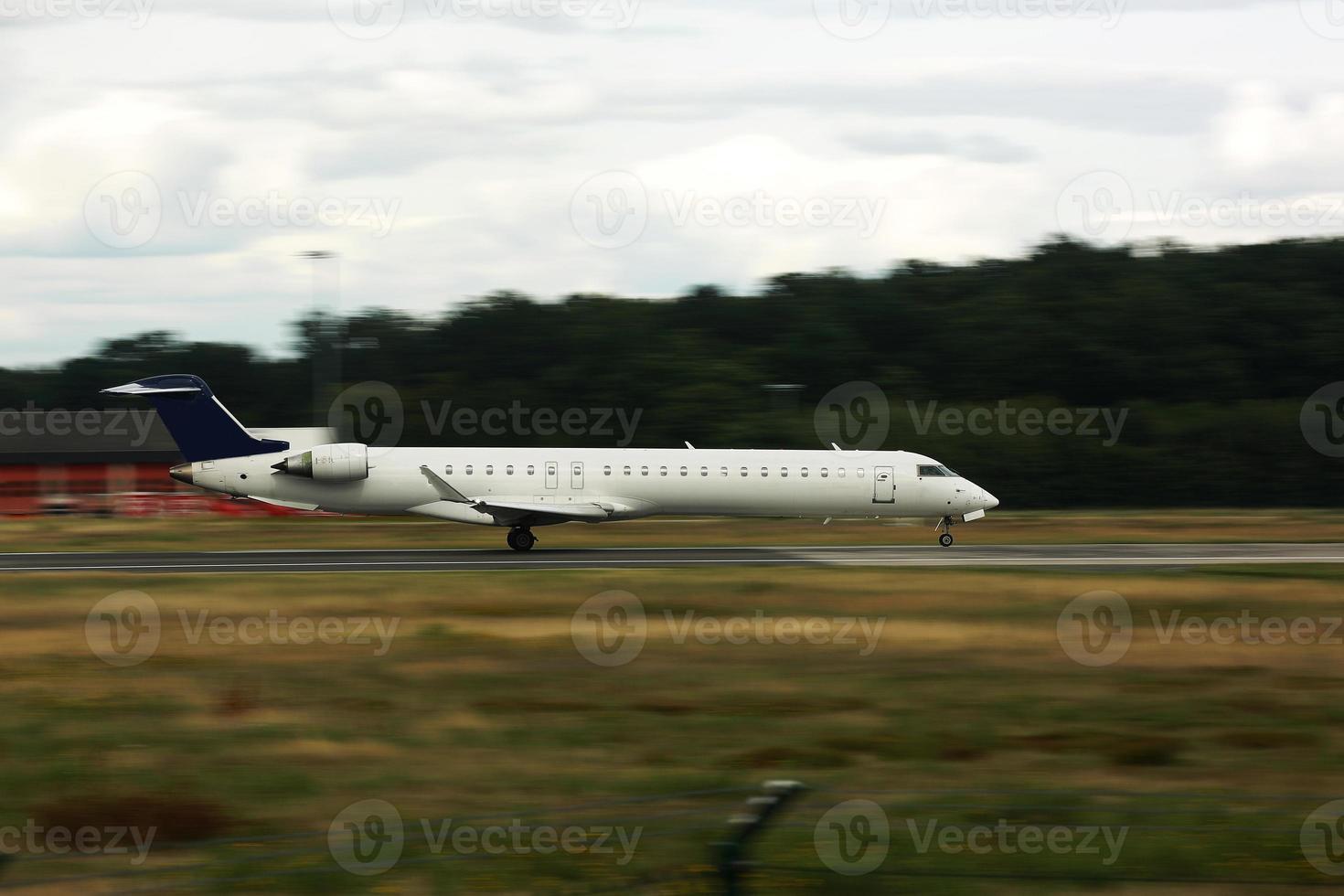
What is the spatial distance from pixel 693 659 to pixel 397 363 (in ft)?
231

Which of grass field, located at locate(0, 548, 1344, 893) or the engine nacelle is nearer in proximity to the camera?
grass field, located at locate(0, 548, 1344, 893)

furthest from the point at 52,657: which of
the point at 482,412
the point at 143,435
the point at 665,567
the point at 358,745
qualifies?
the point at 482,412

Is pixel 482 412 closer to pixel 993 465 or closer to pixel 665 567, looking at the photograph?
pixel 993 465

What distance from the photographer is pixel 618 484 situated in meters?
35.4

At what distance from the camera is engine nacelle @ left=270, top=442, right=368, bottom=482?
3412 cm
